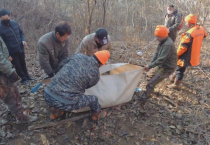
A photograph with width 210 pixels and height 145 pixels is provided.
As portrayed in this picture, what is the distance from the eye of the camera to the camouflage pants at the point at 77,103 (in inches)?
94.5

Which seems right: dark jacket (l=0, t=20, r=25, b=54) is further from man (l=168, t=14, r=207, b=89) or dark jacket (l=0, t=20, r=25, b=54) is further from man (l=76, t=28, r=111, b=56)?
man (l=168, t=14, r=207, b=89)

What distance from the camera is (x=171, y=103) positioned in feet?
12.0

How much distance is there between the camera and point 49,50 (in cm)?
282

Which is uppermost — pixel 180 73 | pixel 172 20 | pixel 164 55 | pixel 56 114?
pixel 172 20

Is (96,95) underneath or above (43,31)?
underneath

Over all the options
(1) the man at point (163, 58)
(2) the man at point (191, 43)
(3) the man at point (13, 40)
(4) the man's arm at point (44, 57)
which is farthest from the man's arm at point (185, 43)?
(3) the man at point (13, 40)

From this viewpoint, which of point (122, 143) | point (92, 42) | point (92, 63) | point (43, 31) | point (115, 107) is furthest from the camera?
point (43, 31)

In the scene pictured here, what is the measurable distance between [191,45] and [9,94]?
12.0 feet

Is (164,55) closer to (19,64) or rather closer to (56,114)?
(56,114)

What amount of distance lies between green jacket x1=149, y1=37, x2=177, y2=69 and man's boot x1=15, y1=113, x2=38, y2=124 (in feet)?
7.57

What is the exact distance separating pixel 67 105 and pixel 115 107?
1.20 m

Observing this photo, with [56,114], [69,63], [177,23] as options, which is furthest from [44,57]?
[177,23]

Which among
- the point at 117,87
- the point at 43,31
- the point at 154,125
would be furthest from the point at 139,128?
the point at 43,31

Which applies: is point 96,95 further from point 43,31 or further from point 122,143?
point 43,31
